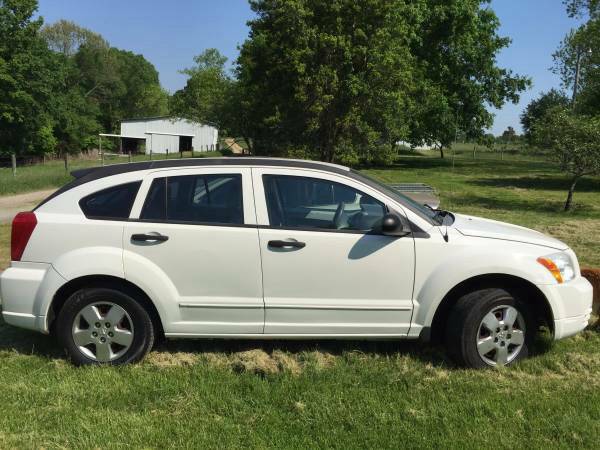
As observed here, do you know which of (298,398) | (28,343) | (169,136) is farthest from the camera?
(169,136)

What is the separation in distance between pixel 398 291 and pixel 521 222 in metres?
8.95

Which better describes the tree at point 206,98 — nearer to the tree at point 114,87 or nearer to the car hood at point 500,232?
the car hood at point 500,232

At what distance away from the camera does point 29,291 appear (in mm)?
4090

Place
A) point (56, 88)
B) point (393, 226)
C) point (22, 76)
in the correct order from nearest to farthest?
point (393, 226) < point (22, 76) < point (56, 88)

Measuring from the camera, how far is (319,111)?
68.4ft

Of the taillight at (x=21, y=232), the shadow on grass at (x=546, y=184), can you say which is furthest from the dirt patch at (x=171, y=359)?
the shadow on grass at (x=546, y=184)

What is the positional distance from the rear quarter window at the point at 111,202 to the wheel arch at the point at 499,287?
2472 millimetres

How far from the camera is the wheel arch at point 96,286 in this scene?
4117mm

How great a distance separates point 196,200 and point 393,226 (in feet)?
4.98

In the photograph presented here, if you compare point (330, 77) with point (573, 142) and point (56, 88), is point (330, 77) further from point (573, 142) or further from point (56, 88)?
point (56, 88)

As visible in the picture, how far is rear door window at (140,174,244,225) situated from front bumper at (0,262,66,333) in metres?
0.84

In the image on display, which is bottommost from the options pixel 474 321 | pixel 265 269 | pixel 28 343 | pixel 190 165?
pixel 28 343

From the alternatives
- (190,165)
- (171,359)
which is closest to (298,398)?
(171,359)

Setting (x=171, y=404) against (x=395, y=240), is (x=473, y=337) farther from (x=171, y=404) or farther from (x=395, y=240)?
(x=171, y=404)
